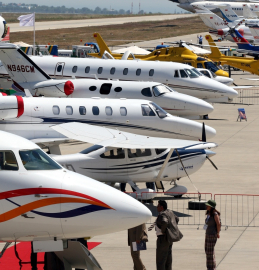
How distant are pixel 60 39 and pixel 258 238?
90.6m

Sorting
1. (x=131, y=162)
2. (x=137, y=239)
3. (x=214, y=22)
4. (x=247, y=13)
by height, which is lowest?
(x=214, y=22)

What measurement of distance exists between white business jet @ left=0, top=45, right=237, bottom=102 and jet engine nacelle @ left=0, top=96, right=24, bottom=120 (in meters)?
14.1

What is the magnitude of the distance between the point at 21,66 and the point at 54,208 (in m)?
23.9

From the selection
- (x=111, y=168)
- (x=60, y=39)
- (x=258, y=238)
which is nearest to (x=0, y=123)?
(x=111, y=168)

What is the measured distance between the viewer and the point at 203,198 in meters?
19.5

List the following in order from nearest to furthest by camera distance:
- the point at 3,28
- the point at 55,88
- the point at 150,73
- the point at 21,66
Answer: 1. the point at 55,88
2. the point at 21,66
3. the point at 150,73
4. the point at 3,28

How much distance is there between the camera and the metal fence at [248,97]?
46334 mm

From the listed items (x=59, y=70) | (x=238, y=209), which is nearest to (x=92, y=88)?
(x=59, y=70)

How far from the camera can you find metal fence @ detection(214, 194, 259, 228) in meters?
17.1

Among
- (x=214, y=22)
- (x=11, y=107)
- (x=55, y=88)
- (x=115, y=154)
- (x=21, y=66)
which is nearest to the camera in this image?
(x=115, y=154)

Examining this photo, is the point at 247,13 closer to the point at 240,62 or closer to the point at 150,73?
the point at 240,62

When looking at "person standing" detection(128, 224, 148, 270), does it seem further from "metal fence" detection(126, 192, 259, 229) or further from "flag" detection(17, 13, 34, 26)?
"flag" detection(17, 13, 34, 26)

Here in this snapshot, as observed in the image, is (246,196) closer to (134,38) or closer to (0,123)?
(0,123)

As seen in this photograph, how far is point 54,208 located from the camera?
1065 centimetres
